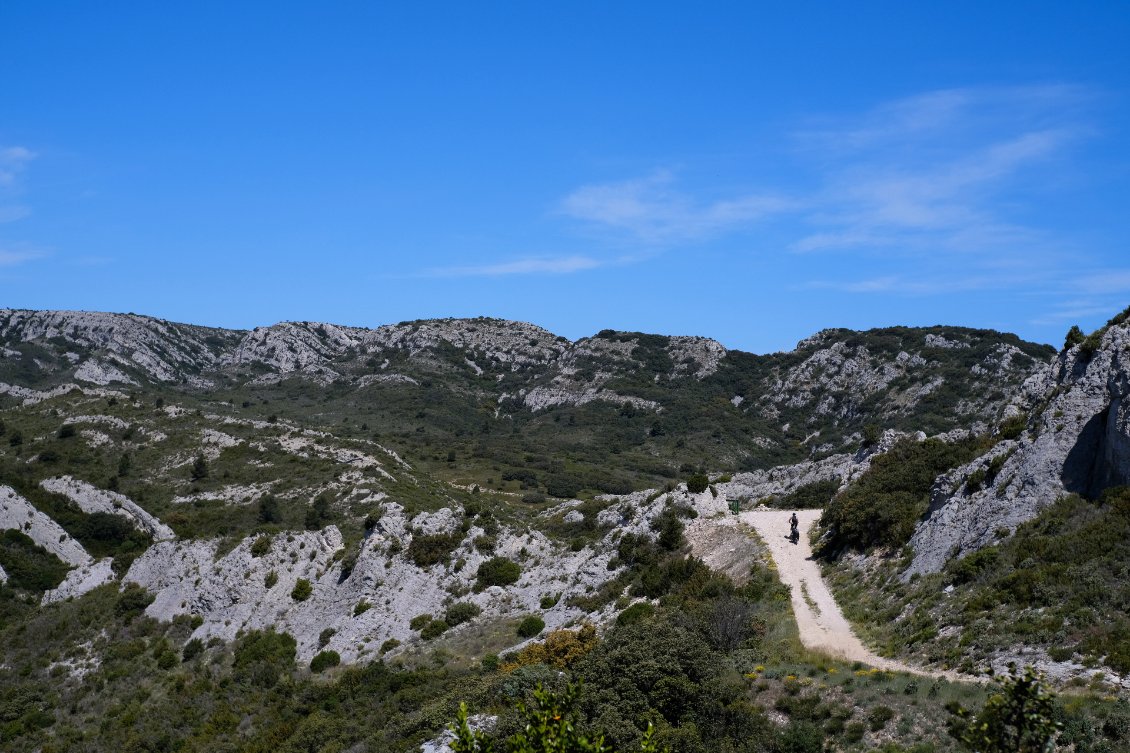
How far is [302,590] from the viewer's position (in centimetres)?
3956

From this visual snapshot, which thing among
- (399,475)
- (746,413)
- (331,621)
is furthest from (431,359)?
(331,621)

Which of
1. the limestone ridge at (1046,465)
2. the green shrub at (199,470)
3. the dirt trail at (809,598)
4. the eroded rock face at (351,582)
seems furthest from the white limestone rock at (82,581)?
the limestone ridge at (1046,465)

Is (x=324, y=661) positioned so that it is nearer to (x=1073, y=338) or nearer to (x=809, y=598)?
(x=809, y=598)

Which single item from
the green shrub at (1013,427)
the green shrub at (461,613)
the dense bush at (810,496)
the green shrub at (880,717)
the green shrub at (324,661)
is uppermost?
the green shrub at (1013,427)

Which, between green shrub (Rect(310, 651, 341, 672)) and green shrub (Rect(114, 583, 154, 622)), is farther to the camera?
green shrub (Rect(114, 583, 154, 622))

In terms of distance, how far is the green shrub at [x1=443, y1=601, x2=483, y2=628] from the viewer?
119 feet

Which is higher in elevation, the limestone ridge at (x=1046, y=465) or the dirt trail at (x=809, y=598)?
the limestone ridge at (x=1046, y=465)

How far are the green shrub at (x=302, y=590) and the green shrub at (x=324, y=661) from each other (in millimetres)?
5476

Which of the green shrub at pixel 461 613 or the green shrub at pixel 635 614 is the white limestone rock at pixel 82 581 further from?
the green shrub at pixel 635 614

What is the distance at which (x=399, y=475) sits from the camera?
230ft

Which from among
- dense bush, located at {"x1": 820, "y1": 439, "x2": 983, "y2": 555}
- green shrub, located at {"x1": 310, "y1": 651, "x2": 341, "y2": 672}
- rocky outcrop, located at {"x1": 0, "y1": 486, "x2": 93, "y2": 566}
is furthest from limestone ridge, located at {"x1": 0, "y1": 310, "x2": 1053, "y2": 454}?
green shrub, located at {"x1": 310, "y1": 651, "x2": 341, "y2": 672}

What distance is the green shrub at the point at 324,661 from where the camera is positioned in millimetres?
33719

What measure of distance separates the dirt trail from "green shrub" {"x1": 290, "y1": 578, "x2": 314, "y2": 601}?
2357 centimetres

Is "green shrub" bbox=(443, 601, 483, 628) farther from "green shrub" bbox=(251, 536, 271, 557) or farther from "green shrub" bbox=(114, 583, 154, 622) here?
"green shrub" bbox=(114, 583, 154, 622)
